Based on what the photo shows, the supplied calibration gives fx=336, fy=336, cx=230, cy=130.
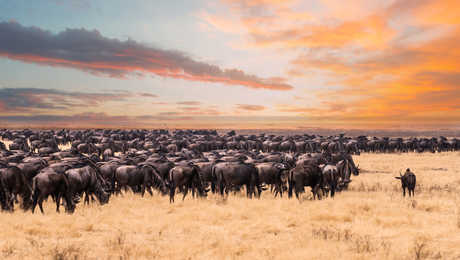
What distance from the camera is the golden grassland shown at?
33.5 ft

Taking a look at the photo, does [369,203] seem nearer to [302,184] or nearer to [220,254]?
[302,184]

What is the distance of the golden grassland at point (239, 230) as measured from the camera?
10.2 m

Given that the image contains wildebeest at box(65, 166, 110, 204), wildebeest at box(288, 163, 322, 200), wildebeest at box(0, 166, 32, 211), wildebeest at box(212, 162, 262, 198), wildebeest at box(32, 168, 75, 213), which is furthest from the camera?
wildebeest at box(212, 162, 262, 198)

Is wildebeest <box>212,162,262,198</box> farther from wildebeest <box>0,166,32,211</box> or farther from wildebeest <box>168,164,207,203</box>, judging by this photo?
wildebeest <box>0,166,32,211</box>

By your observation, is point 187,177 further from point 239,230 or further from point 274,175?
point 239,230

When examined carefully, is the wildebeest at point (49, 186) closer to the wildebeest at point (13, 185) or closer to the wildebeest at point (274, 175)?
the wildebeest at point (13, 185)

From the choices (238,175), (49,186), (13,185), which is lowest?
(238,175)

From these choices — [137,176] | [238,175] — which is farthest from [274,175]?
[137,176]

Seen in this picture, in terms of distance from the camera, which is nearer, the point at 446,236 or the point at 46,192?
the point at 446,236

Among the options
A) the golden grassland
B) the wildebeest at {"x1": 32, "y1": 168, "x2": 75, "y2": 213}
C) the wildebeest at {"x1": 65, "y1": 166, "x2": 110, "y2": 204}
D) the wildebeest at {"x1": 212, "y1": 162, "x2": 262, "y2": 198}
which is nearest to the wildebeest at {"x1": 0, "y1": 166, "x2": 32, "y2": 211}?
the golden grassland

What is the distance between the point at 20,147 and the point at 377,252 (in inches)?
2554

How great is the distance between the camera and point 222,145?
228 feet

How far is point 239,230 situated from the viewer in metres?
13.0

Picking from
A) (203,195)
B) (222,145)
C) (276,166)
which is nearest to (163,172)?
(203,195)
